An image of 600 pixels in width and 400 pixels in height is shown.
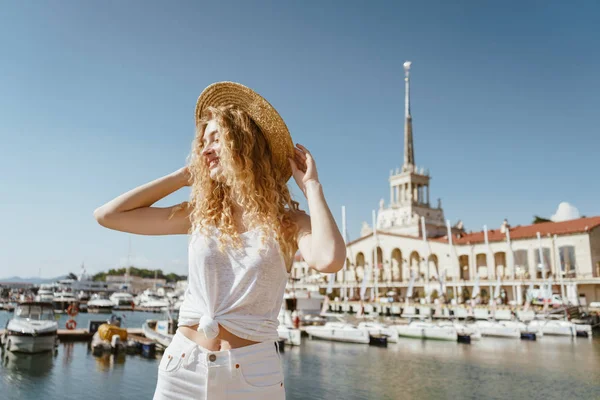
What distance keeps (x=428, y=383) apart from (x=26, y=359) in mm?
16343

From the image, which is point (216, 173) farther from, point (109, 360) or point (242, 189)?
point (109, 360)

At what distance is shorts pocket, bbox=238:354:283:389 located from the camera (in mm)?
1701

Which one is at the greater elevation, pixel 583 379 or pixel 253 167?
pixel 253 167

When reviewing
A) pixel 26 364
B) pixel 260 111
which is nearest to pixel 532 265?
pixel 26 364

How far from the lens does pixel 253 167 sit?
209cm

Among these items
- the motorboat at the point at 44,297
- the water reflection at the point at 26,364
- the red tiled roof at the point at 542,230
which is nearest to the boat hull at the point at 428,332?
the water reflection at the point at 26,364

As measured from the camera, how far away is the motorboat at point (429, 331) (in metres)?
32.0

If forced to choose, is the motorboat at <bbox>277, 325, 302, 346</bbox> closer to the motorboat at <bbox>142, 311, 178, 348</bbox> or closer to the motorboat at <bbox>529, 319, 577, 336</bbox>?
the motorboat at <bbox>142, 311, 178, 348</bbox>

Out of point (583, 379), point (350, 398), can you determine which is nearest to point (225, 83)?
point (350, 398)

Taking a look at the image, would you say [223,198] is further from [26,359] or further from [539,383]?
[26,359]

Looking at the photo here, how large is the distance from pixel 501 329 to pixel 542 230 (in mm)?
27547

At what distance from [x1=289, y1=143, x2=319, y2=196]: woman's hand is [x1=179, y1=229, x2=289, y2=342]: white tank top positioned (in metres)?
0.31

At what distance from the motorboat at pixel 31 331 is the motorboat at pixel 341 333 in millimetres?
15616

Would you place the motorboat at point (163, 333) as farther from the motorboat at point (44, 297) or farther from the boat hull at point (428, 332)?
the motorboat at point (44, 297)
